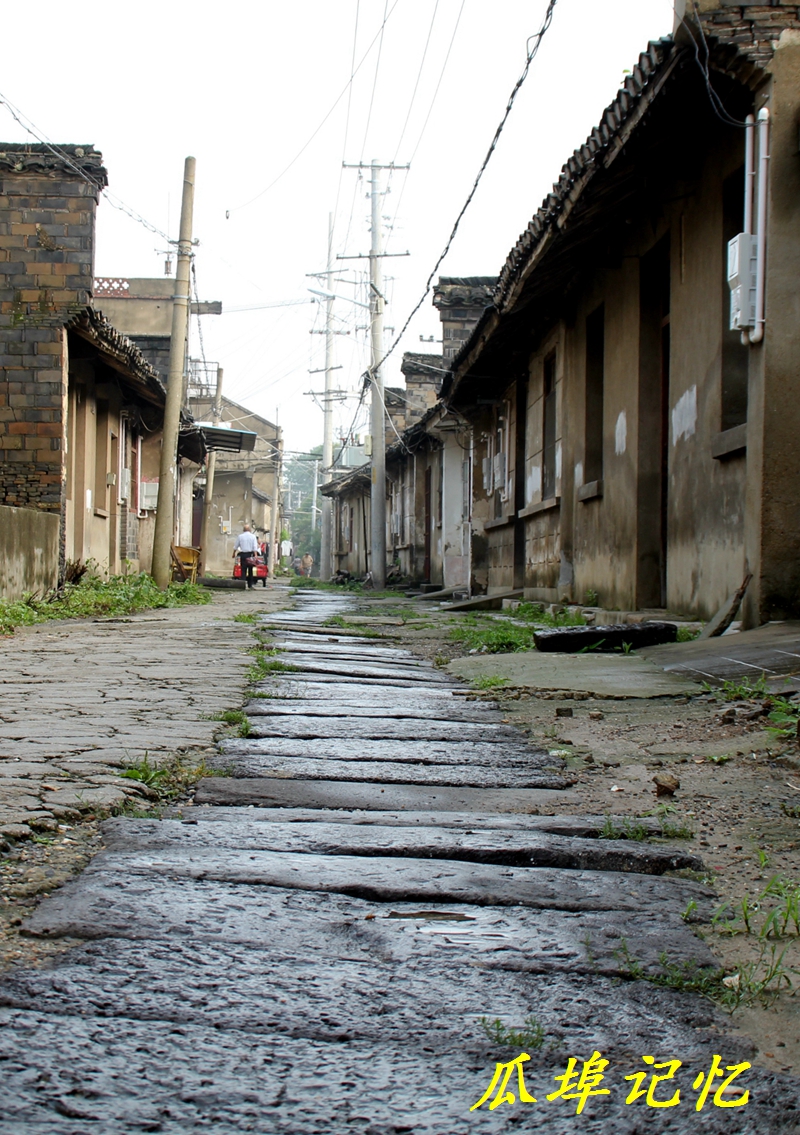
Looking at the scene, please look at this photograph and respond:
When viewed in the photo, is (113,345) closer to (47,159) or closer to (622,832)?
(47,159)

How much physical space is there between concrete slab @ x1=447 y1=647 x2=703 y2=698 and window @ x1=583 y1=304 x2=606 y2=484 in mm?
3811

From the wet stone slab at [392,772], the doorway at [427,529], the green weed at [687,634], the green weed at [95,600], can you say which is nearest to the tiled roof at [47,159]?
the green weed at [95,600]

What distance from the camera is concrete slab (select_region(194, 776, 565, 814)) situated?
272 centimetres

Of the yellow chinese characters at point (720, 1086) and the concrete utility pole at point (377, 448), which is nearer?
the yellow chinese characters at point (720, 1086)

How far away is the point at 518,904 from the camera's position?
76.9 inches

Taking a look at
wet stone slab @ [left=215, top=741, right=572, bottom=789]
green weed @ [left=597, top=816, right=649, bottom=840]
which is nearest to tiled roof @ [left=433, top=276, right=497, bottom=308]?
wet stone slab @ [left=215, top=741, right=572, bottom=789]

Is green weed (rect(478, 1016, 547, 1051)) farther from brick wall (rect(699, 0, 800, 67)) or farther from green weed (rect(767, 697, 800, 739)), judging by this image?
brick wall (rect(699, 0, 800, 67))

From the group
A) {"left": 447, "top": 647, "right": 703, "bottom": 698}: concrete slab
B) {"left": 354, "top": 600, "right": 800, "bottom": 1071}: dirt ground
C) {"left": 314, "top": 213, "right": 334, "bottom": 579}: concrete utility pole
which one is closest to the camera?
{"left": 354, "top": 600, "right": 800, "bottom": 1071}: dirt ground

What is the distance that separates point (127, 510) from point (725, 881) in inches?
719

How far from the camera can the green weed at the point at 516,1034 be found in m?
1.37

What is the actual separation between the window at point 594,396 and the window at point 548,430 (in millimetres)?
1700

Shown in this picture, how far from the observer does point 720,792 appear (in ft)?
9.61

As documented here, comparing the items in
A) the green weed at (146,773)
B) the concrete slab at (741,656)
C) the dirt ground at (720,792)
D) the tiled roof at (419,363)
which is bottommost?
the dirt ground at (720,792)

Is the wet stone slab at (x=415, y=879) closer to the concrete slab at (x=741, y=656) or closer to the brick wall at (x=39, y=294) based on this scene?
the concrete slab at (x=741, y=656)
